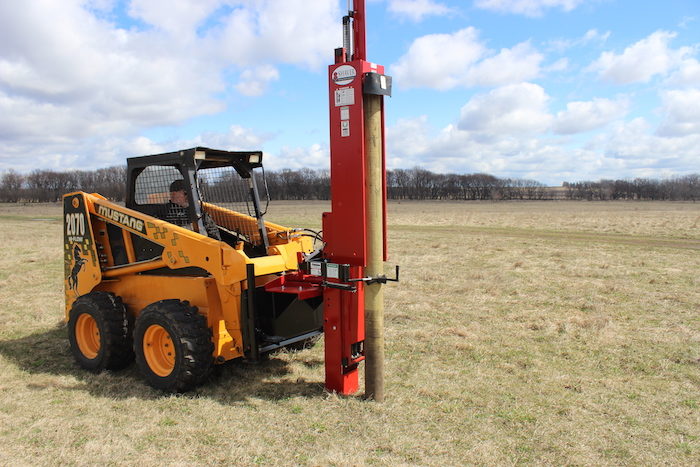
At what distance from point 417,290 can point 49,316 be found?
677 centimetres

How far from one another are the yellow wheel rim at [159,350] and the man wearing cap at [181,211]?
1238 mm

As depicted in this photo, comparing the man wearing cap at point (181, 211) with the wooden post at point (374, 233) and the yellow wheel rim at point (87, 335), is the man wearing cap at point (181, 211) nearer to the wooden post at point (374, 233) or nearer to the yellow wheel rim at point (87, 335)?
the yellow wheel rim at point (87, 335)

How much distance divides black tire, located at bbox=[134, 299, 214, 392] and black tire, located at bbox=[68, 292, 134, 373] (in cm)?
59

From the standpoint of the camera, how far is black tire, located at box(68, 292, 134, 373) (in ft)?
20.1

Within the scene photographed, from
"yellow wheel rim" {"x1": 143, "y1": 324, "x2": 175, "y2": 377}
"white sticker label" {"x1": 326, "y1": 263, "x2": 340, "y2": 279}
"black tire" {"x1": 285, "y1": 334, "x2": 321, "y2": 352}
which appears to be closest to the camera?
"white sticker label" {"x1": 326, "y1": 263, "x2": 340, "y2": 279}

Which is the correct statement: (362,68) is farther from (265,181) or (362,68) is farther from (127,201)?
(127,201)

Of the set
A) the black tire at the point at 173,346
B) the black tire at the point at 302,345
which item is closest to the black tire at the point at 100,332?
the black tire at the point at 173,346

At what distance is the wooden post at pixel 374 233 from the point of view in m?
4.92

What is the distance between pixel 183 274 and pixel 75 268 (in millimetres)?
1909

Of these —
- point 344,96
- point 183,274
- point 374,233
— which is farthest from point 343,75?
point 183,274

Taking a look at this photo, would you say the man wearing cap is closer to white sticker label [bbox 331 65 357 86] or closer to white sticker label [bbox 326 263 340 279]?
white sticker label [bbox 326 263 340 279]

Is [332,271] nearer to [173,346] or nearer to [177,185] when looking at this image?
[173,346]

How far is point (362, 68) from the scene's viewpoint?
483cm

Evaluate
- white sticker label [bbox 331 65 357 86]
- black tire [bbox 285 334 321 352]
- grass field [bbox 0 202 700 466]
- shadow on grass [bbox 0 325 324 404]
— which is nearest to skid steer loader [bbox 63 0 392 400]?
white sticker label [bbox 331 65 357 86]
